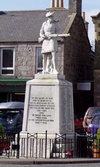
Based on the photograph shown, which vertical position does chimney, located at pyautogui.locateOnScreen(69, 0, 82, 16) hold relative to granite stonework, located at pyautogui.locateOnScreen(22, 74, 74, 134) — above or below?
above

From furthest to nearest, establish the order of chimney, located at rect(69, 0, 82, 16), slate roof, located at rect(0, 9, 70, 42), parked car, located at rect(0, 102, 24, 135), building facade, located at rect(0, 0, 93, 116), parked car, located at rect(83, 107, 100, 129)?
1. chimney, located at rect(69, 0, 82, 16)
2. slate roof, located at rect(0, 9, 70, 42)
3. building facade, located at rect(0, 0, 93, 116)
4. parked car, located at rect(83, 107, 100, 129)
5. parked car, located at rect(0, 102, 24, 135)

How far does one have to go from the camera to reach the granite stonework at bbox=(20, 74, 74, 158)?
23172mm

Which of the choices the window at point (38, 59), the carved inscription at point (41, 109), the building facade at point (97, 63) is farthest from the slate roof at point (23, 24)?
the carved inscription at point (41, 109)

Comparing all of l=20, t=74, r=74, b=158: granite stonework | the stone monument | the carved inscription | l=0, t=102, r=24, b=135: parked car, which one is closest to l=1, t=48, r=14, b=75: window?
l=0, t=102, r=24, b=135: parked car

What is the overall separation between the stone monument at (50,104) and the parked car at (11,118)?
828 centimetres

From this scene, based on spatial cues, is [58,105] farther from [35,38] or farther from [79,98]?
[79,98]

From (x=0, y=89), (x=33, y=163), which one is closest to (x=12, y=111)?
(x=0, y=89)

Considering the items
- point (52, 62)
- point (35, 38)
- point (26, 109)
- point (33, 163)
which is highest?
point (35, 38)

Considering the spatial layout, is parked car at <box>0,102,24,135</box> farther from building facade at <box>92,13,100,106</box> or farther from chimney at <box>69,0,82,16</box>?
chimney at <box>69,0,82,16</box>

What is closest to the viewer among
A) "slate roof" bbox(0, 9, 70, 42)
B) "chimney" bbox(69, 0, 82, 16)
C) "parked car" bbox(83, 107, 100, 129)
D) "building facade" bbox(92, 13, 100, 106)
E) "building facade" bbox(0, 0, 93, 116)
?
"parked car" bbox(83, 107, 100, 129)

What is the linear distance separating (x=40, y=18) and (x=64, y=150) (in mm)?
27219

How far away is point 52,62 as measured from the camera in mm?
24031

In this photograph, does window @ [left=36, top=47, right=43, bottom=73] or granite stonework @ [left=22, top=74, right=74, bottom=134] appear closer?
granite stonework @ [left=22, top=74, right=74, bottom=134]

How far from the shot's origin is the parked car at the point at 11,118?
32862 millimetres
